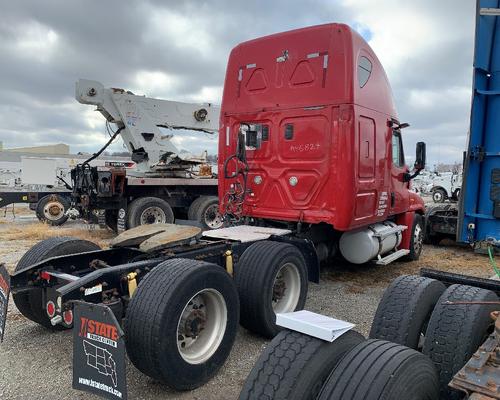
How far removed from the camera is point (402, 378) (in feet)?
5.91

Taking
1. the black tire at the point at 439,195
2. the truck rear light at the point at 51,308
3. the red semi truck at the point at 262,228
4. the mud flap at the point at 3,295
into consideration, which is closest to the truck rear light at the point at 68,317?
the red semi truck at the point at 262,228

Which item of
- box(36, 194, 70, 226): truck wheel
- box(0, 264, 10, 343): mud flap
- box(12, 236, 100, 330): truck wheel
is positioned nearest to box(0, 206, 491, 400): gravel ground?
box(12, 236, 100, 330): truck wheel

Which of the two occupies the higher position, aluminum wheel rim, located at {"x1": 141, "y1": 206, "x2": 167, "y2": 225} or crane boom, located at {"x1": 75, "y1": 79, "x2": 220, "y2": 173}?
crane boom, located at {"x1": 75, "y1": 79, "x2": 220, "y2": 173}

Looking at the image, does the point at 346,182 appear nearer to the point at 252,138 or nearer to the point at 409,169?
the point at 252,138

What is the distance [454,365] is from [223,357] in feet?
5.69

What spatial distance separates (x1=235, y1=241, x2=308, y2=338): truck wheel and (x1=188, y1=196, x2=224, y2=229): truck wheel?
6.36m

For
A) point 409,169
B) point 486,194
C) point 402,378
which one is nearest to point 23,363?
point 402,378

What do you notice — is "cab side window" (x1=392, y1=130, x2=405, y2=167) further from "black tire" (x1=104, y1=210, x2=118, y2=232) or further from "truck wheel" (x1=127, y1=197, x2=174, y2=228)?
"black tire" (x1=104, y1=210, x2=118, y2=232)

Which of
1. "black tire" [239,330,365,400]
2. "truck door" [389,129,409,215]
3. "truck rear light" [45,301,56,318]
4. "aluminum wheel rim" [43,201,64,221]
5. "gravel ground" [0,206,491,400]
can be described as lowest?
"gravel ground" [0,206,491,400]

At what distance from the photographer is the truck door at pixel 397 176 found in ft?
21.3

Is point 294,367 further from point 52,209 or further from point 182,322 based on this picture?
point 52,209

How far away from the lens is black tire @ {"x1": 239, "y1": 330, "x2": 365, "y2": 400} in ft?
6.26

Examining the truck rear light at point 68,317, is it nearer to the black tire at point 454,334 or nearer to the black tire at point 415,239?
the black tire at point 454,334

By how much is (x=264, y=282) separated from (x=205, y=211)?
282 inches
